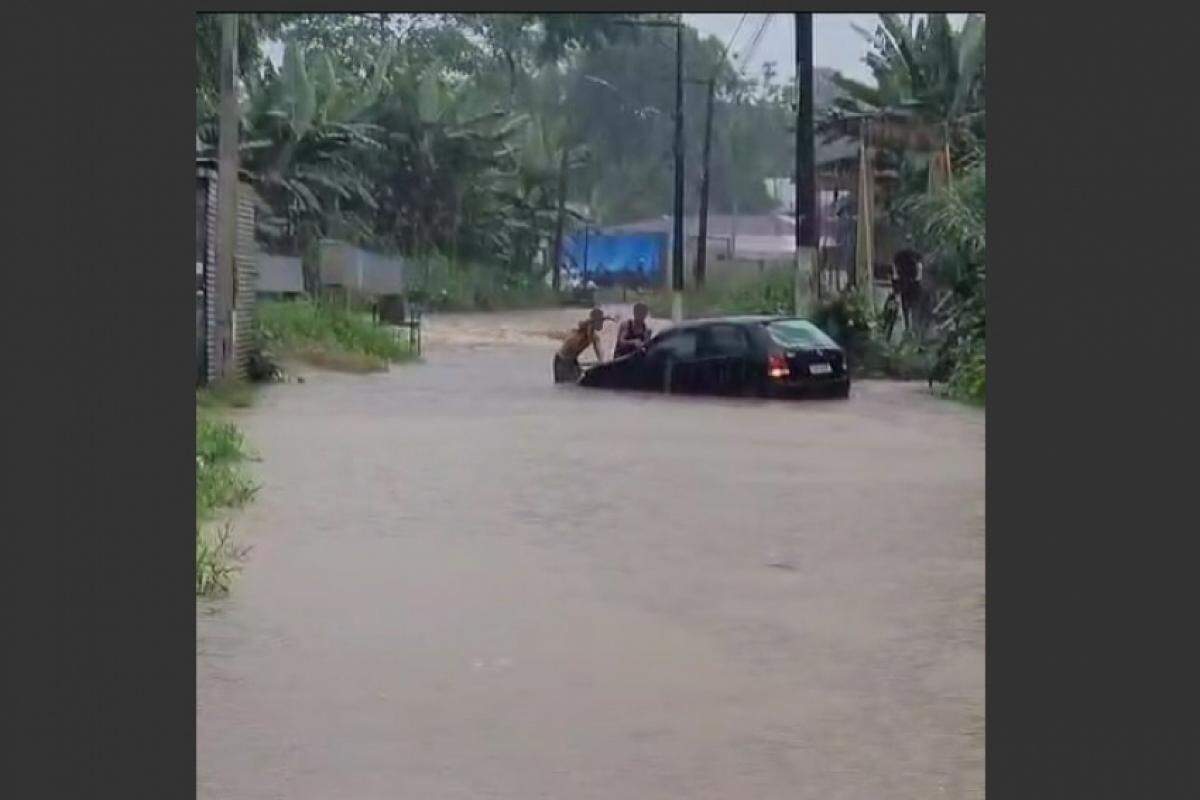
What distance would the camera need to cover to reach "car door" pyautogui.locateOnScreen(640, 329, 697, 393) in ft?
15.1

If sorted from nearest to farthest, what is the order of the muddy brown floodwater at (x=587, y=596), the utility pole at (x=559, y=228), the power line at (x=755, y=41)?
the muddy brown floodwater at (x=587, y=596)
the power line at (x=755, y=41)
the utility pole at (x=559, y=228)

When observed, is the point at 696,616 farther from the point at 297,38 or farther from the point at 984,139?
the point at 297,38

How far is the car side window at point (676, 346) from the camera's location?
4.58 meters

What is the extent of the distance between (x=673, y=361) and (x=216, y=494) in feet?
4.18

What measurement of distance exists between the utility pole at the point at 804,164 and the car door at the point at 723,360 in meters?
0.25

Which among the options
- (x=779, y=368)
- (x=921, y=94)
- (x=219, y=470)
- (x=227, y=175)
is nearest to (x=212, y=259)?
(x=227, y=175)

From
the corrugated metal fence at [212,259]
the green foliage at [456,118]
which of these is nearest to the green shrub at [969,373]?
the green foliage at [456,118]

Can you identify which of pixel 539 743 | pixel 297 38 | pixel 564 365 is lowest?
pixel 539 743

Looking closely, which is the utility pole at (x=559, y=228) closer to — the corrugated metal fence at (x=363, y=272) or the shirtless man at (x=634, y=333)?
the shirtless man at (x=634, y=333)

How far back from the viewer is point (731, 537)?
4457 millimetres

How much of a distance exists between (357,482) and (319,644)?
1.44 feet

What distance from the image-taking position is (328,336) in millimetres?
4582

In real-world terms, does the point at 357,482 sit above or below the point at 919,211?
below

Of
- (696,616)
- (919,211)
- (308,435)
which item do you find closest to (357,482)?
(308,435)
